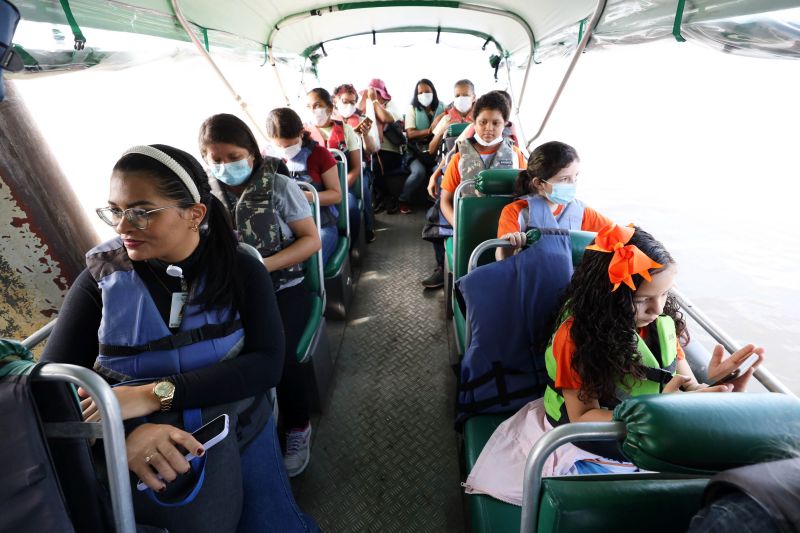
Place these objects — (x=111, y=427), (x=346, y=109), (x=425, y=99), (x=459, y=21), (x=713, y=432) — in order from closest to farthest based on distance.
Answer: (x=713, y=432) < (x=111, y=427) < (x=346, y=109) < (x=459, y=21) < (x=425, y=99)

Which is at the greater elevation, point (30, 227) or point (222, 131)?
point (222, 131)

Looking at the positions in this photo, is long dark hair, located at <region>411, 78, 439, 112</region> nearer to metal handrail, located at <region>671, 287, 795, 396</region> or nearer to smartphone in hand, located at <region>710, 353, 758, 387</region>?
metal handrail, located at <region>671, 287, 795, 396</region>

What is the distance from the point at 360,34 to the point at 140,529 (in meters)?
6.41

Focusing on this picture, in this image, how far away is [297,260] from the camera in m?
1.99

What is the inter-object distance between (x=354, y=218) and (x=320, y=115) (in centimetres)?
109

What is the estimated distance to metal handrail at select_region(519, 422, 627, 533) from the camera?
2.33ft

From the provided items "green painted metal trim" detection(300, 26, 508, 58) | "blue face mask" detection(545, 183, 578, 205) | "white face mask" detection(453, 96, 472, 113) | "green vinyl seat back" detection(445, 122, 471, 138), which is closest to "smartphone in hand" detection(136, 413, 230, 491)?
"blue face mask" detection(545, 183, 578, 205)

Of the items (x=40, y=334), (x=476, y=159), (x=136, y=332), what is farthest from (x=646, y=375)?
(x=476, y=159)

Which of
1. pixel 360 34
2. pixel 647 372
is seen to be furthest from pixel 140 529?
pixel 360 34

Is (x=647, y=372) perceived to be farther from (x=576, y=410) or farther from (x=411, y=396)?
(x=411, y=396)

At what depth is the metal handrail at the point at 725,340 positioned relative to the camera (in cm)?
117

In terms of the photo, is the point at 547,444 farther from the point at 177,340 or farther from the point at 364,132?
the point at 364,132

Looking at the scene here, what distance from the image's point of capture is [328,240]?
300 centimetres

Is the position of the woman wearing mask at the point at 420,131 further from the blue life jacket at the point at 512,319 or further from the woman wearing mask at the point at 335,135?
the blue life jacket at the point at 512,319
